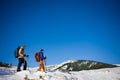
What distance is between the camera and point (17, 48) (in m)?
17.4

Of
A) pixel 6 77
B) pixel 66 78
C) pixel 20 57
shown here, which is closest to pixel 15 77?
pixel 6 77

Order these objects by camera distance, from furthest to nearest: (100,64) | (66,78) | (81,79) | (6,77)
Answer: (100,64), (81,79), (66,78), (6,77)

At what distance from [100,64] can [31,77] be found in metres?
184

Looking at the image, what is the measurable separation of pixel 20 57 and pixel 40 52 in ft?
6.53

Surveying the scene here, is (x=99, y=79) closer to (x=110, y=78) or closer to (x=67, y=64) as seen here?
(x=110, y=78)

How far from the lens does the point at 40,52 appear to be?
18.1m

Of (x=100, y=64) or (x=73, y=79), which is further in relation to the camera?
(x=100, y=64)

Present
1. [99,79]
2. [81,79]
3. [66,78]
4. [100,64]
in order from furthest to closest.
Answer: [100,64]
[99,79]
[81,79]
[66,78]

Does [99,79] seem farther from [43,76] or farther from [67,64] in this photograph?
[67,64]

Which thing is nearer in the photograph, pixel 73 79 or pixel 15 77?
pixel 15 77

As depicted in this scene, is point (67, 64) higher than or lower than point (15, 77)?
higher

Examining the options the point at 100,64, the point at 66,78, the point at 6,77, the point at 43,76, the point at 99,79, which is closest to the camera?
the point at 6,77

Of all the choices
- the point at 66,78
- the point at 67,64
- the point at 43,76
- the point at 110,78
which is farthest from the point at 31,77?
the point at 67,64

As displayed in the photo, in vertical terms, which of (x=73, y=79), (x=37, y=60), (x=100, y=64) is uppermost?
(x=100, y=64)
